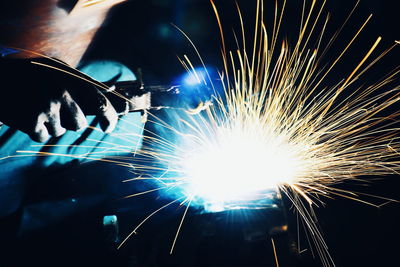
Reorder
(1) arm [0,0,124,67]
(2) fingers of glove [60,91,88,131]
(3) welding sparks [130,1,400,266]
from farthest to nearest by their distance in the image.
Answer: (3) welding sparks [130,1,400,266], (2) fingers of glove [60,91,88,131], (1) arm [0,0,124,67]

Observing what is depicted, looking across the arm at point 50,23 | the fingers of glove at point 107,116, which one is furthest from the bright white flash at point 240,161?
the arm at point 50,23

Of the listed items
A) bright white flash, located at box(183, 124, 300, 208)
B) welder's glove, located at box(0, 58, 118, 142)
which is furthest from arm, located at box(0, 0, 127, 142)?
bright white flash, located at box(183, 124, 300, 208)

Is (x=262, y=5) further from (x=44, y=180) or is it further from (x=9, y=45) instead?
(x=44, y=180)

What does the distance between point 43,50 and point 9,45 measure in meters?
0.20

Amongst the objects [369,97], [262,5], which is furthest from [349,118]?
[262,5]

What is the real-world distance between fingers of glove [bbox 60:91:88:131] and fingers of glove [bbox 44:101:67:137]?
27mm

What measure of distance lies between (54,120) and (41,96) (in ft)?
0.64

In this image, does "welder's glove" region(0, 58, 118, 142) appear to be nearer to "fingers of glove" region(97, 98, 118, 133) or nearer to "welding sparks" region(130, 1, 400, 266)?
"fingers of glove" region(97, 98, 118, 133)

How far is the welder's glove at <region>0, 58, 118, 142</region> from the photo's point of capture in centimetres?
147

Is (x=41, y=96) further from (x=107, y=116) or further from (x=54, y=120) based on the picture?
(x=107, y=116)

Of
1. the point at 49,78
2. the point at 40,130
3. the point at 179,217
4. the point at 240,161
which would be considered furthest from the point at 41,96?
the point at 240,161

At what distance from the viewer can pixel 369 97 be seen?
A: 10.3ft

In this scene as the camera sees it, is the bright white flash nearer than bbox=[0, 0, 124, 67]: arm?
No

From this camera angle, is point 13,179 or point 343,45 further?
point 343,45
